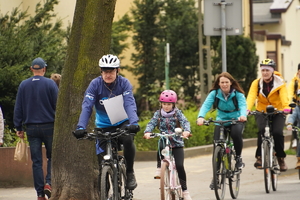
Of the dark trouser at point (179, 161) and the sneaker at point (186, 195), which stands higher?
the dark trouser at point (179, 161)

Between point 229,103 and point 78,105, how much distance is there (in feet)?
7.60

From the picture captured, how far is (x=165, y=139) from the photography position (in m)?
9.02

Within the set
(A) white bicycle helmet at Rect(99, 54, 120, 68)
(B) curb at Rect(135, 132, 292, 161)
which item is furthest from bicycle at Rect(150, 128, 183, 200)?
(B) curb at Rect(135, 132, 292, 161)

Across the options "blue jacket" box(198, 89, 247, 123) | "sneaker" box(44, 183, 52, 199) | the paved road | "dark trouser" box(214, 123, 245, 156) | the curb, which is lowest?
the paved road

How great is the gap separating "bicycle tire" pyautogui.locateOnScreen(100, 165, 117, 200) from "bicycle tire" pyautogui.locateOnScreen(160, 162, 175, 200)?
3.28 feet

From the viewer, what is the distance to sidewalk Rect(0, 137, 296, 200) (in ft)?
35.6

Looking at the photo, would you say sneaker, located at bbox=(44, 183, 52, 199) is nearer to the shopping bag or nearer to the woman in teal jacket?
the shopping bag

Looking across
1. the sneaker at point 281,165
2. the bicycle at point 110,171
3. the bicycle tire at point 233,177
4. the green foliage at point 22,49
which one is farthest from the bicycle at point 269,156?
the green foliage at point 22,49

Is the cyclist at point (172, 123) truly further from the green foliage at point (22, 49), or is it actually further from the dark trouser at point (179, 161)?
the green foliage at point (22, 49)

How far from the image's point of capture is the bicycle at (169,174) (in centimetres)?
868

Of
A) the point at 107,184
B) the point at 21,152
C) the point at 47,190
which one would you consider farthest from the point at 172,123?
the point at 21,152

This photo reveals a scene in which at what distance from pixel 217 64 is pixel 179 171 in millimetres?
16443

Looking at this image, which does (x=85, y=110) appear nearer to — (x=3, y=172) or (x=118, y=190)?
(x=118, y=190)

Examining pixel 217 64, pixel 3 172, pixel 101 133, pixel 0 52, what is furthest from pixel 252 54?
pixel 101 133
